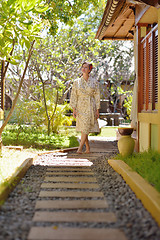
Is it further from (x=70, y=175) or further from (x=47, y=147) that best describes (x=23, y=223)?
(x=47, y=147)

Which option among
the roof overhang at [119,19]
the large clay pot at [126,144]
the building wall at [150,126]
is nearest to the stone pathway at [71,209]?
the large clay pot at [126,144]

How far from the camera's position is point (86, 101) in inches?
254

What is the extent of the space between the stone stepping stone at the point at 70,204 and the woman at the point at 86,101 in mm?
3477

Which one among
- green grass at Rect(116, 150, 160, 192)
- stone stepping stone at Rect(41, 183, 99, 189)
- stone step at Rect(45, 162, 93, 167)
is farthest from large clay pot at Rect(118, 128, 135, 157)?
stone stepping stone at Rect(41, 183, 99, 189)

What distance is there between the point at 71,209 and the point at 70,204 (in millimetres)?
111

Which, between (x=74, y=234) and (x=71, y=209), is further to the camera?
(x=71, y=209)

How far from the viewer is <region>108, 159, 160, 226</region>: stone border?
2423 millimetres

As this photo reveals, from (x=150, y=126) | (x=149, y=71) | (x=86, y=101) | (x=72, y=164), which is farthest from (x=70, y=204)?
(x=86, y=101)

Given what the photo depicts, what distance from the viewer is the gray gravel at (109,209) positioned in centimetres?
212

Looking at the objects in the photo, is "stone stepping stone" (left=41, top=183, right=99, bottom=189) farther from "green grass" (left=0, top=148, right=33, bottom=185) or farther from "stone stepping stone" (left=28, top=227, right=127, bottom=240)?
"stone stepping stone" (left=28, top=227, right=127, bottom=240)

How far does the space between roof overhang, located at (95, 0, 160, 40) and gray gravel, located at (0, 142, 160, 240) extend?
266 cm

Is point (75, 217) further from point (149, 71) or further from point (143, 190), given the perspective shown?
point (149, 71)

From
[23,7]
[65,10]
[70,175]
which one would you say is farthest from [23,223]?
[65,10]

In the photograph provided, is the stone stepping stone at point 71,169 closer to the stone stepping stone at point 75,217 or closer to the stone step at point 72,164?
the stone step at point 72,164
